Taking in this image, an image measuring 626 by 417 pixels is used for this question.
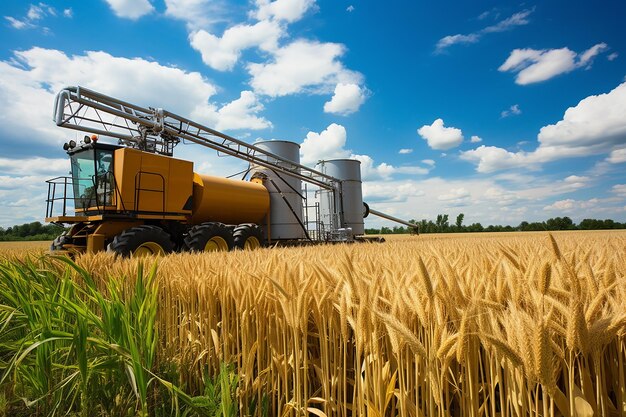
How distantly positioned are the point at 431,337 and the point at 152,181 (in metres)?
8.15

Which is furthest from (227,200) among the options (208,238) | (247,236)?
(208,238)

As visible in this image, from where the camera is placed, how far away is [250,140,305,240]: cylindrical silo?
1257cm

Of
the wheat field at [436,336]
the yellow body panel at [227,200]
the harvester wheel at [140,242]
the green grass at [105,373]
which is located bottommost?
the green grass at [105,373]

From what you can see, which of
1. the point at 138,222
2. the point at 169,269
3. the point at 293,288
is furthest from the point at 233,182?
the point at 293,288

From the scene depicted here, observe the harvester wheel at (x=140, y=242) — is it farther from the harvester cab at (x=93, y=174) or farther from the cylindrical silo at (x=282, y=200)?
the cylindrical silo at (x=282, y=200)

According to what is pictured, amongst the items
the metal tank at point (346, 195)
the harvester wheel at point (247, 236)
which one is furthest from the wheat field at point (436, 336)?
the metal tank at point (346, 195)

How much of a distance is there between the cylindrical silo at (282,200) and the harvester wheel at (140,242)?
5443 mm

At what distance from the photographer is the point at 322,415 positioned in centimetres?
118

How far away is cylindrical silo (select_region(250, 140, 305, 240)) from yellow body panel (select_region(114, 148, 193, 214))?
413 centimetres

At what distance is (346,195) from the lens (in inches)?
635

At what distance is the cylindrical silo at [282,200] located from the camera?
12570 mm

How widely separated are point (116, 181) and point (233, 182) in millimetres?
3775

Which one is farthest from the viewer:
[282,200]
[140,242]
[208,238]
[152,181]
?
[282,200]

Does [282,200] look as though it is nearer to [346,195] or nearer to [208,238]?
[346,195]
